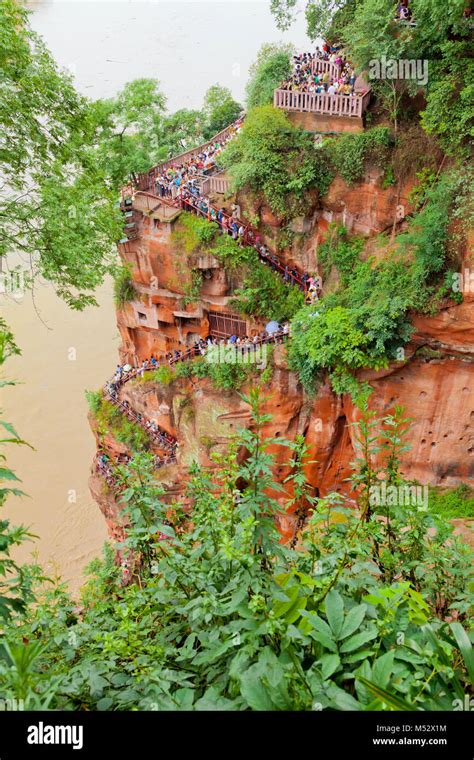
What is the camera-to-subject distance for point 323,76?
1612 cm

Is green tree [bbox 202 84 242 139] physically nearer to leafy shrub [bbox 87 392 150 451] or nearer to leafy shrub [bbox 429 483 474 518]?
leafy shrub [bbox 87 392 150 451]

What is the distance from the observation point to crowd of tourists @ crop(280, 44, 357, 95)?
15.2 metres

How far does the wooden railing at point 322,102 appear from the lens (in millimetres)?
14492

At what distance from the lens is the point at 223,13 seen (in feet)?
125

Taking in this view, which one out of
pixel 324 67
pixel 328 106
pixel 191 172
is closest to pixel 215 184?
pixel 191 172

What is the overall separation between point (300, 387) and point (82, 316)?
17530 mm

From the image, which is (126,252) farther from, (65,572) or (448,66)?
(65,572)

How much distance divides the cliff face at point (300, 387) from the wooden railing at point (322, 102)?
1722 mm

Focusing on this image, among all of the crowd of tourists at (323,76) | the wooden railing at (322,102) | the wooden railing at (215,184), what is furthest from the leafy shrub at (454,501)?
the crowd of tourists at (323,76)

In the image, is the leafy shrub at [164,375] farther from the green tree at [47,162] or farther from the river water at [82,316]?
the green tree at [47,162]

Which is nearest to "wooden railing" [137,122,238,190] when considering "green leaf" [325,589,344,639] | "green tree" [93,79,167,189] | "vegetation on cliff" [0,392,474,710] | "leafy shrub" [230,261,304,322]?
"green tree" [93,79,167,189]

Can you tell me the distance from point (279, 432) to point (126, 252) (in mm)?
7329
